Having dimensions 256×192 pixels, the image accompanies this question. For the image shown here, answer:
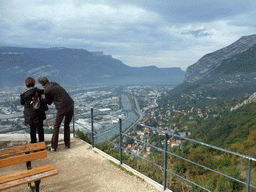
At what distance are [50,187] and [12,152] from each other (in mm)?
937

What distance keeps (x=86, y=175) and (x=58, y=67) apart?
85.6m

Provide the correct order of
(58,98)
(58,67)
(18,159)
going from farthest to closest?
(58,67), (58,98), (18,159)

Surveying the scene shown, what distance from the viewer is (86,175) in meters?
3.63

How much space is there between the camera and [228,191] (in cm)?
399

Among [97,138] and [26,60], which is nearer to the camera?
[97,138]

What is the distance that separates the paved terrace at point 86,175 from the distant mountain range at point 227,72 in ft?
204

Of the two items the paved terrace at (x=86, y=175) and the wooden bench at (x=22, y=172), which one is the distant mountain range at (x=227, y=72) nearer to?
the paved terrace at (x=86, y=175)

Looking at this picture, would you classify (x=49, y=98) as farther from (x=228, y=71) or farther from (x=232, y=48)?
(x=232, y=48)

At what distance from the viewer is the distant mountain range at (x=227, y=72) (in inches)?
2524

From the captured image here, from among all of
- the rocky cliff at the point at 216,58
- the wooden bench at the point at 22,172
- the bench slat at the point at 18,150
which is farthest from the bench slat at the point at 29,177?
the rocky cliff at the point at 216,58

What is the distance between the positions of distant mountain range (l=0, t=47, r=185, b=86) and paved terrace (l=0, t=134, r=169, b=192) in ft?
167

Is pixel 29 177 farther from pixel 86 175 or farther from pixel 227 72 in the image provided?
pixel 227 72

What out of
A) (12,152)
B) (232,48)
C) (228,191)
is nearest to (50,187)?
(12,152)

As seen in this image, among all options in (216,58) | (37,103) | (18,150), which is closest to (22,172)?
(18,150)
